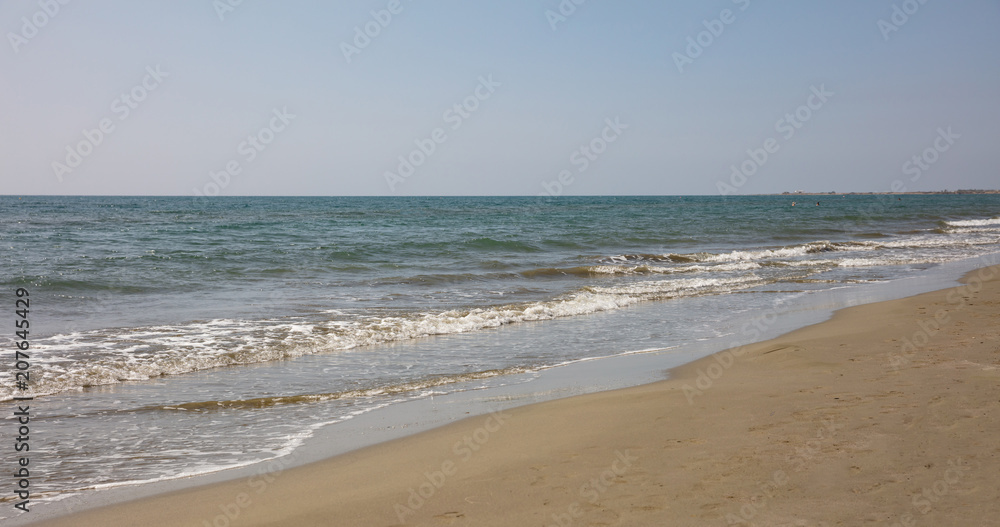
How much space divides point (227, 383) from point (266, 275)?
34.9ft

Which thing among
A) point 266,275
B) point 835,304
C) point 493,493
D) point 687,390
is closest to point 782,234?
point 835,304

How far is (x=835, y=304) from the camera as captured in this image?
516 inches

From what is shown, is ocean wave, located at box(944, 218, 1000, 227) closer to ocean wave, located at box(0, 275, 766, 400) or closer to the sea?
the sea

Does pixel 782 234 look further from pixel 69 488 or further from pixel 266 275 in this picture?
pixel 69 488

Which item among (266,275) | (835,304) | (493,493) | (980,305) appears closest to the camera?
(493,493)
